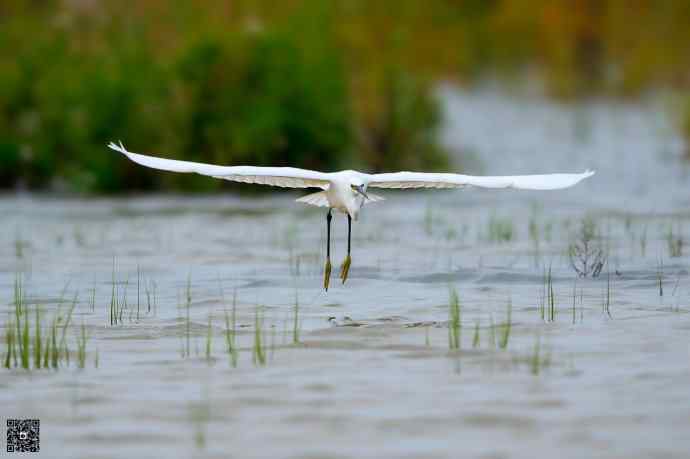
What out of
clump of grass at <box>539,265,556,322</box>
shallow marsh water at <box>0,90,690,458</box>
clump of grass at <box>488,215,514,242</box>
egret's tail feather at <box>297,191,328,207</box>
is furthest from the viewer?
clump of grass at <box>488,215,514,242</box>

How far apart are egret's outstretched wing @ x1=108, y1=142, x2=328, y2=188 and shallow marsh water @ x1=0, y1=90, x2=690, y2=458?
92 cm

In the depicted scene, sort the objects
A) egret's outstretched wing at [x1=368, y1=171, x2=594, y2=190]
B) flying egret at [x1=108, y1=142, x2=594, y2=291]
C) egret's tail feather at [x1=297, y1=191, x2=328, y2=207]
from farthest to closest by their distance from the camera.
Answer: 1. egret's tail feather at [x1=297, y1=191, x2=328, y2=207]
2. flying egret at [x1=108, y1=142, x2=594, y2=291]
3. egret's outstretched wing at [x1=368, y1=171, x2=594, y2=190]

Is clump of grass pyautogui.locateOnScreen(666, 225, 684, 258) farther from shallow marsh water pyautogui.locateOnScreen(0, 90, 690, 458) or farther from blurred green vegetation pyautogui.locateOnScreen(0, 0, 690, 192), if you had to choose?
blurred green vegetation pyautogui.locateOnScreen(0, 0, 690, 192)

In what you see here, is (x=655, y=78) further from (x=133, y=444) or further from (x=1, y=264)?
(x=133, y=444)

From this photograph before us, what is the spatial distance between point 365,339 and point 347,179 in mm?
2619

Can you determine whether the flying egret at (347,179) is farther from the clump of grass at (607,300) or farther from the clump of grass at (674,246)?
the clump of grass at (674,246)

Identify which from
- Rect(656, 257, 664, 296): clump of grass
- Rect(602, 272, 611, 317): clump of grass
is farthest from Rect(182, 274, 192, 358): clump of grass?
Rect(656, 257, 664, 296): clump of grass

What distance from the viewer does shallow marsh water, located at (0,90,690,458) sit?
221 inches

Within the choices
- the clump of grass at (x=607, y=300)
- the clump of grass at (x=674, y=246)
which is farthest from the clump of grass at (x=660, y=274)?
the clump of grass at (x=607, y=300)

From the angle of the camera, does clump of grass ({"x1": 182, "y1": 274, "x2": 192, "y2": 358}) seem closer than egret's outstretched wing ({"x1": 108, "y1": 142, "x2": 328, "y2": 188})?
Yes

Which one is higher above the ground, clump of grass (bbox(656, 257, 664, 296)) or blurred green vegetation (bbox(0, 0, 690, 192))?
blurred green vegetation (bbox(0, 0, 690, 192))

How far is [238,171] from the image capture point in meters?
9.88

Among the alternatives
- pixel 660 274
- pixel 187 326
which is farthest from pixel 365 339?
pixel 660 274

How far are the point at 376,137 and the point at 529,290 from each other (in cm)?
1311
